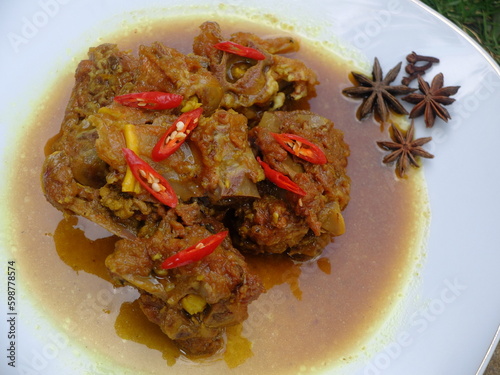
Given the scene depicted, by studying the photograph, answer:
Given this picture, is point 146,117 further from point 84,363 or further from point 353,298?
point 353,298

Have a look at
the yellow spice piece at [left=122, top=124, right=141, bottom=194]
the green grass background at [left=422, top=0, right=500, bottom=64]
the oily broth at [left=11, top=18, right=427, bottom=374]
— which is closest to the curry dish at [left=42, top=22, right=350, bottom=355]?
the yellow spice piece at [left=122, top=124, right=141, bottom=194]

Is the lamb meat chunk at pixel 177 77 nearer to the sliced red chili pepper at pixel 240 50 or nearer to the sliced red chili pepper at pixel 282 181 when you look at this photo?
the sliced red chili pepper at pixel 240 50

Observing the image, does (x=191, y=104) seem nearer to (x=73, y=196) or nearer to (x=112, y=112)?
(x=112, y=112)

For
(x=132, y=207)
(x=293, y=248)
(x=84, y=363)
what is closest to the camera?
(x=132, y=207)

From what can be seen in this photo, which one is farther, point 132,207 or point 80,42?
point 80,42

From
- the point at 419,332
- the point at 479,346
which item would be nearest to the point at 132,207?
the point at 419,332

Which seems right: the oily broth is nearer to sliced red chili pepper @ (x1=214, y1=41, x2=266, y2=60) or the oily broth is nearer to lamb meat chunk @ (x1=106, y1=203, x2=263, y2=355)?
lamb meat chunk @ (x1=106, y1=203, x2=263, y2=355)
